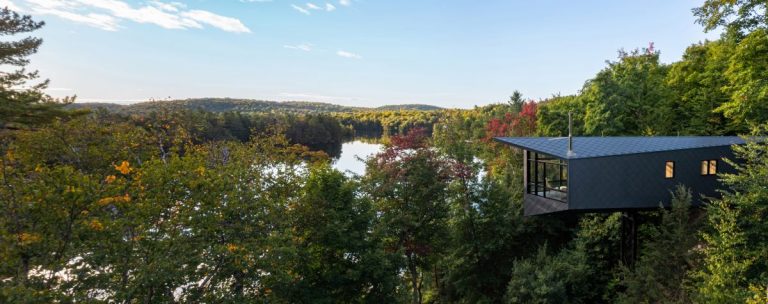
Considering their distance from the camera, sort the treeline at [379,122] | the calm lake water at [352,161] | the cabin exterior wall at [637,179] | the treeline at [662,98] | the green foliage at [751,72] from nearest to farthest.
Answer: the cabin exterior wall at [637,179], the green foliage at [751,72], the treeline at [662,98], the calm lake water at [352,161], the treeline at [379,122]

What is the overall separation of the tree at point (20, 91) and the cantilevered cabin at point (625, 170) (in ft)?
60.1

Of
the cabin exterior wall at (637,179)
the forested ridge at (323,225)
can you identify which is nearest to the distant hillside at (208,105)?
the forested ridge at (323,225)

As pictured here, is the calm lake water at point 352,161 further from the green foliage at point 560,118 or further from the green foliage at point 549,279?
the green foliage at point 560,118

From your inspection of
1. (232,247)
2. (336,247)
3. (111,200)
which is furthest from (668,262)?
(111,200)

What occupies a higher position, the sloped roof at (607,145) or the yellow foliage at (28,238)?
the sloped roof at (607,145)

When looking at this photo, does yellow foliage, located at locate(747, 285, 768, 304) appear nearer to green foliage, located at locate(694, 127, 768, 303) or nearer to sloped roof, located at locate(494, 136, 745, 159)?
green foliage, located at locate(694, 127, 768, 303)

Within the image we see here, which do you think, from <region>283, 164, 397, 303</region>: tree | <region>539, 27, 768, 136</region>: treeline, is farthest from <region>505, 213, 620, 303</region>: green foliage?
<region>539, 27, 768, 136</region>: treeline

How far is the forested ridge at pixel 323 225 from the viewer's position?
8141mm

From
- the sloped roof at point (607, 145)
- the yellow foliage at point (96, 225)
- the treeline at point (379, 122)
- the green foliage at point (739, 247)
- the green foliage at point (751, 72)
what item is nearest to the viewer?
the yellow foliage at point (96, 225)

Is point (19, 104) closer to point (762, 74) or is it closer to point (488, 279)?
point (488, 279)

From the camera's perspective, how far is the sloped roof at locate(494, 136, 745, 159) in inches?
512

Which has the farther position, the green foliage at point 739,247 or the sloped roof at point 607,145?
the sloped roof at point 607,145

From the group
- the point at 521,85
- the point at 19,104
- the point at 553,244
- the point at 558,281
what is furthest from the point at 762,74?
the point at 521,85

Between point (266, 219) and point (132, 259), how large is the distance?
330 cm
